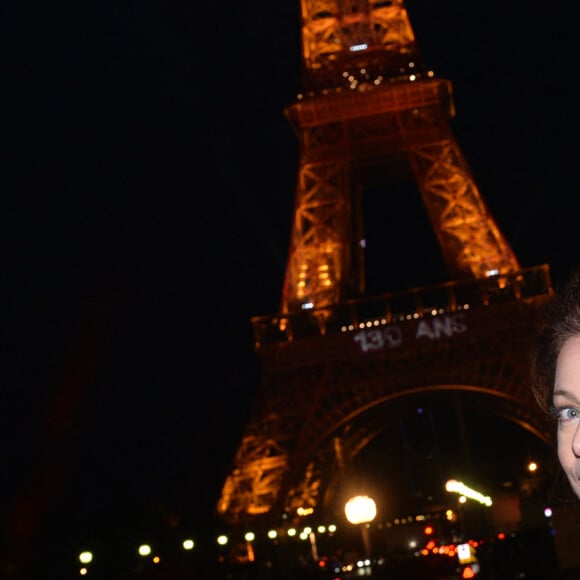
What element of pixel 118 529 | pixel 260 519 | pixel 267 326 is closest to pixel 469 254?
pixel 267 326

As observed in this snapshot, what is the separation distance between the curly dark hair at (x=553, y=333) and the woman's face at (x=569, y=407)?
0.05 m

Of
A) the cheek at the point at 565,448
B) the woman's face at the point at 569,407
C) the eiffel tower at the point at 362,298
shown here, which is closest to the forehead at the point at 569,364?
the woman's face at the point at 569,407

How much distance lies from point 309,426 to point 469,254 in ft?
23.0

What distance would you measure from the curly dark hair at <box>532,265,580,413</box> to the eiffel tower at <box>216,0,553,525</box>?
74.9 feet

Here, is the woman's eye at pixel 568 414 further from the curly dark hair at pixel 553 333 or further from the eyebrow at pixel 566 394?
the curly dark hair at pixel 553 333

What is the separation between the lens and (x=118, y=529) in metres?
26.2

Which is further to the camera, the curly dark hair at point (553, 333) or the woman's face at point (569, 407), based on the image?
the curly dark hair at point (553, 333)

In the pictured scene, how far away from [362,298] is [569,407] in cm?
2567

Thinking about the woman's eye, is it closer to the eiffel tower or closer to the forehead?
the forehead

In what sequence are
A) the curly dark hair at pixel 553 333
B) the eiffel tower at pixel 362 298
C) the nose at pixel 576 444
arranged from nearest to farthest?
1. the nose at pixel 576 444
2. the curly dark hair at pixel 553 333
3. the eiffel tower at pixel 362 298

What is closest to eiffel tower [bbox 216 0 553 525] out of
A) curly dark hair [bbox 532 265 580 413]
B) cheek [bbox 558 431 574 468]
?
curly dark hair [bbox 532 265 580 413]

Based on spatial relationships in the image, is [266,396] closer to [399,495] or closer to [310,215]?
[310,215]

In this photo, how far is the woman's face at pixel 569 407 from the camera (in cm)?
194

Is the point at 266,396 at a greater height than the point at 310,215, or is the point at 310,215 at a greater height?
the point at 310,215
